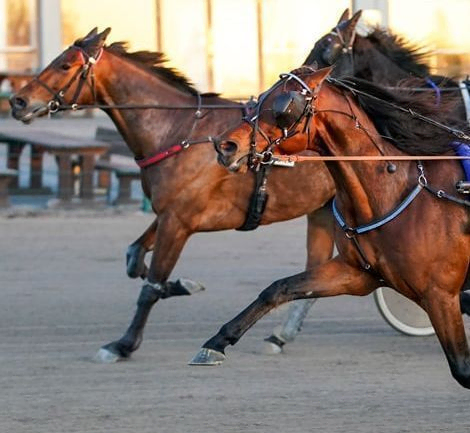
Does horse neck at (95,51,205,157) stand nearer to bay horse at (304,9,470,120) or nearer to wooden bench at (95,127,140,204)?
bay horse at (304,9,470,120)

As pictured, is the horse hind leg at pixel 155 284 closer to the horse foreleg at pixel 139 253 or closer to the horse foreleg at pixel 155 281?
the horse foreleg at pixel 155 281

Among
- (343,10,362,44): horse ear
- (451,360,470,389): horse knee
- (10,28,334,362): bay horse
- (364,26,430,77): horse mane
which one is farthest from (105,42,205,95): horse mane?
(451,360,470,389): horse knee

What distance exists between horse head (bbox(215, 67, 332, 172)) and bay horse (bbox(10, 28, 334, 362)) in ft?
6.58

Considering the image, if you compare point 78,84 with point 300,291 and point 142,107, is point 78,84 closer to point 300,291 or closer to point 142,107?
point 142,107

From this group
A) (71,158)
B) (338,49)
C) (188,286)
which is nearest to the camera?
(188,286)

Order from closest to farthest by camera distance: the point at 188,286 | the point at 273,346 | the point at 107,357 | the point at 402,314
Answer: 1. the point at 107,357
2. the point at 273,346
3. the point at 188,286
4. the point at 402,314

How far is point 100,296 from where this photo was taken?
354 inches

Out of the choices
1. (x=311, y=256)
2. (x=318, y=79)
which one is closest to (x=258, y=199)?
(x=311, y=256)

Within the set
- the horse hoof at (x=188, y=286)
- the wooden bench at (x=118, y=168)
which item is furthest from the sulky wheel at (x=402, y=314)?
the wooden bench at (x=118, y=168)

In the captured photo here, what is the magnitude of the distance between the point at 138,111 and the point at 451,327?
8.84 feet

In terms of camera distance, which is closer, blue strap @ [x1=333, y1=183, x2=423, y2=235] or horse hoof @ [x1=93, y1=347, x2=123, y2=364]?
blue strap @ [x1=333, y1=183, x2=423, y2=235]

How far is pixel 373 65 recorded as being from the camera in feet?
27.8

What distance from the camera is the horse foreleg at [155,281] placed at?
22.8ft

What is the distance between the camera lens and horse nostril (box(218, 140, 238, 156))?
15.9ft
